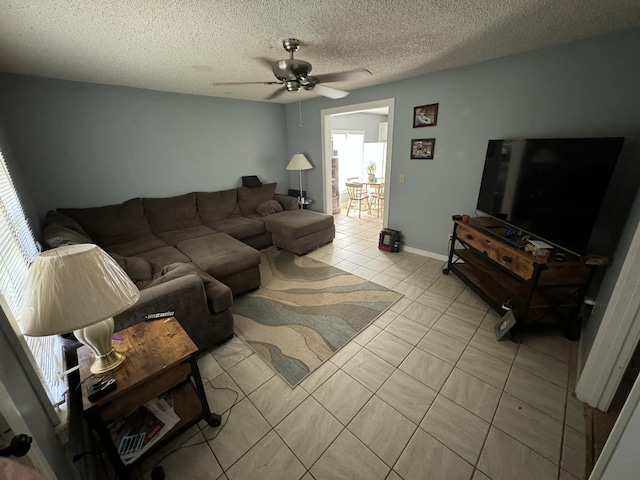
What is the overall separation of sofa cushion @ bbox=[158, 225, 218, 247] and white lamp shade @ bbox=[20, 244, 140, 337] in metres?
2.33

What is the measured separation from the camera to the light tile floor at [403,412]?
127cm

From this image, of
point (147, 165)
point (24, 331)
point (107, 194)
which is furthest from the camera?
point (147, 165)

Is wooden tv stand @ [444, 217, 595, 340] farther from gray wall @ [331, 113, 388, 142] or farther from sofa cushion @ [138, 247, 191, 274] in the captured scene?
gray wall @ [331, 113, 388, 142]

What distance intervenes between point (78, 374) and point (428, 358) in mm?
2095

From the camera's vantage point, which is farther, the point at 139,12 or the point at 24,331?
the point at 139,12

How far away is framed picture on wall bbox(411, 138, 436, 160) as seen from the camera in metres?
3.15

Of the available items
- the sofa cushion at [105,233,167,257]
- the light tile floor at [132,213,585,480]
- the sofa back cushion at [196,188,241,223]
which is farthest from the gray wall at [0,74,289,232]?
the light tile floor at [132,213,585,480]

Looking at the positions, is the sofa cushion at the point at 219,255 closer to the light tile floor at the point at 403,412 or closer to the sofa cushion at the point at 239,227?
the sofa cushion at the point at 239,227

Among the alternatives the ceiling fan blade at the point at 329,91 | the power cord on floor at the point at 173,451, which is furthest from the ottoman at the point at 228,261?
the ceiling fan blade at the point at 329,91

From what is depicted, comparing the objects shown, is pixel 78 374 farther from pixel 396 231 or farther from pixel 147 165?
pixel 396 231

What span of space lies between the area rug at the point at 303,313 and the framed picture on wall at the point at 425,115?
2.06 m

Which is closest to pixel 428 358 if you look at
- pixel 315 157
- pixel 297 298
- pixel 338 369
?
pixel 338 369

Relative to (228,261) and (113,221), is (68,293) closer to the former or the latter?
(228,261)

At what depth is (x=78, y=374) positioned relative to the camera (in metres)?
1.25
